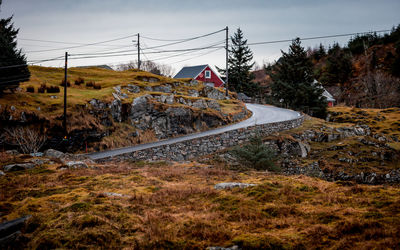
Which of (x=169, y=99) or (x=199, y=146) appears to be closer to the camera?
(x=199, y=146)

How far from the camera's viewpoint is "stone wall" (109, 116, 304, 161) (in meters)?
16.2

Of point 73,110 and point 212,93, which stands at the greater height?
point 212,93

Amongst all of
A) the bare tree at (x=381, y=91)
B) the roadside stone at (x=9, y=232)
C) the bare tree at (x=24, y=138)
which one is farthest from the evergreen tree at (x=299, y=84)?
the roadside stone at (x=9, y=232)

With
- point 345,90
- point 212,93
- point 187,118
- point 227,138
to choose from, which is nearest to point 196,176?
point 227,138

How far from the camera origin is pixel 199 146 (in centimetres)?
A: 1878

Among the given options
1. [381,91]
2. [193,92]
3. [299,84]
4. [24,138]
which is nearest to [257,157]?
[24,138]

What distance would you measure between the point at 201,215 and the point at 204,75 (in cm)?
5035

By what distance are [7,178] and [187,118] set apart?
16.2 metres

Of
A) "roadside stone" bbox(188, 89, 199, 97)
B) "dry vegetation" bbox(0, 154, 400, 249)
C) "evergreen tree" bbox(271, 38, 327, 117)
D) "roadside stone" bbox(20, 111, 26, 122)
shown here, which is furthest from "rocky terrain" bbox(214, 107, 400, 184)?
"roadside stone" bbox(20, 111, 26, 122)

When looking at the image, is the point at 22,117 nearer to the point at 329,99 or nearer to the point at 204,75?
the point at 204,75

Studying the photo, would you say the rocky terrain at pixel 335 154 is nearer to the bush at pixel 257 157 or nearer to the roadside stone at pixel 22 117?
the bush at pixel 257 157

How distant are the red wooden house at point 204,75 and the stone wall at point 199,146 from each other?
32421 millimetres

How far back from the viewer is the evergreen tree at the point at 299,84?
1417 inches

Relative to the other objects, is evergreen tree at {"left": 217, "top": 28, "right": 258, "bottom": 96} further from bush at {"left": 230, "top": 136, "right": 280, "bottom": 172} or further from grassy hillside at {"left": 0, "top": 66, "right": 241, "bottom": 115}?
bush at {"left": 230, "top": 136, "right": 280, "bottom": 172}
